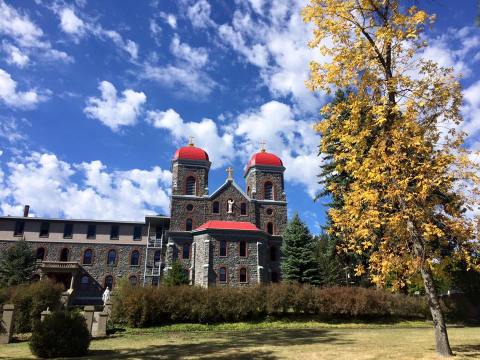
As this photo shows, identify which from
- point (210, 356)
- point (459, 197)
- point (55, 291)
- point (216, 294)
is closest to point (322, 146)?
point (459, 197)

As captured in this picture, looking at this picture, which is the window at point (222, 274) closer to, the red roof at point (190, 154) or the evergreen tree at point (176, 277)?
the evergreen tree at point (176, 277)

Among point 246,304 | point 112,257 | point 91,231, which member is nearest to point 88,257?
point 112,257

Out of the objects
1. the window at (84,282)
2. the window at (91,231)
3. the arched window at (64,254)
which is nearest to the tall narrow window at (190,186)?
the window at (91,231)

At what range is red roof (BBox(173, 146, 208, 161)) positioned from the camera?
4441 centimetres

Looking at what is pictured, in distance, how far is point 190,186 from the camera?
43625 mm

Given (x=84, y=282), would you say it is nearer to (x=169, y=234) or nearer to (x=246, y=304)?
(x=169, y=234)

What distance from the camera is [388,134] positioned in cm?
1103

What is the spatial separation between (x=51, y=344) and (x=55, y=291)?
27.4 feet

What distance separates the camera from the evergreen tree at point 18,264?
117 ft

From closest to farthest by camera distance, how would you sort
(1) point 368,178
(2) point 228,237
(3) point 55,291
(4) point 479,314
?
(1) point 368,178 → (3) point 55,291 → (4) point 479,314 → (2) point 228,237

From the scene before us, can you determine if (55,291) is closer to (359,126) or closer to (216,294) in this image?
(216,294)

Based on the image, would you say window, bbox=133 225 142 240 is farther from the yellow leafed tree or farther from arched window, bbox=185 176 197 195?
the yellow leafed tree

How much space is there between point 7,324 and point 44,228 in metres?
31.3

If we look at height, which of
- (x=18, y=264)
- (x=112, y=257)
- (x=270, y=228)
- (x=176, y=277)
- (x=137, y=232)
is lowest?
(x=176, y=277)
